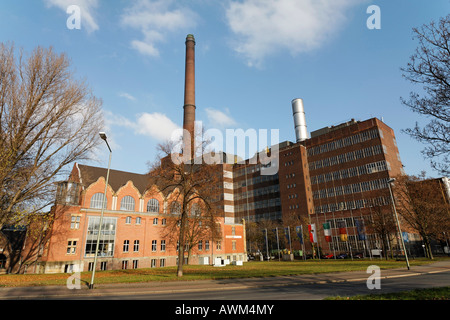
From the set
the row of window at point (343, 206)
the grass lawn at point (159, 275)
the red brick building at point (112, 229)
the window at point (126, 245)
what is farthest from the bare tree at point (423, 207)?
the window at point (126, 245)

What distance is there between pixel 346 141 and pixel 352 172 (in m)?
9.44

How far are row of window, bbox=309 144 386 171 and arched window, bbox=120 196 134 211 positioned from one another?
55.4 metres

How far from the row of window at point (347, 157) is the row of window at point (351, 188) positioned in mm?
7084

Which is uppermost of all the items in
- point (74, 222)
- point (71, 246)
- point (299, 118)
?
point (299, 118)

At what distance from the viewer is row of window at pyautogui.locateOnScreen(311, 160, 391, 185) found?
66.4 meters

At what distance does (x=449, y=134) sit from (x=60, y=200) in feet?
92.4

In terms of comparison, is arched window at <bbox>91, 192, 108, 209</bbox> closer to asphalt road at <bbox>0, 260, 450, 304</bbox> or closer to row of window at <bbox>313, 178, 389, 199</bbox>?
asphalt road at <bbox>0, 260, 450, 304</bbox>

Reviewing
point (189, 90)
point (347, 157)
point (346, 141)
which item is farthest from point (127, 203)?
point (346, 141)

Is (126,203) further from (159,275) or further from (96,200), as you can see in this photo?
(159,275)

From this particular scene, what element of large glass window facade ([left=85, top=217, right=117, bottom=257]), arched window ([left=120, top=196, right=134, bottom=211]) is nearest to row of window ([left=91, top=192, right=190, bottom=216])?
arched window ([left=120, top=196, right=134, bottom=211])

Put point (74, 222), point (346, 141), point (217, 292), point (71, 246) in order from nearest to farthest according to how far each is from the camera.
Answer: point (217, 292) < point (71, 246) < point (74, 222) < point (346, 141)

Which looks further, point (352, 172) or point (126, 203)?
point (352, 172)

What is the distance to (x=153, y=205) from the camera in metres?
49.9

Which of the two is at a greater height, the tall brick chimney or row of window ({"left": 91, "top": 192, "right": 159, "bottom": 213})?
the tall brick chimney
